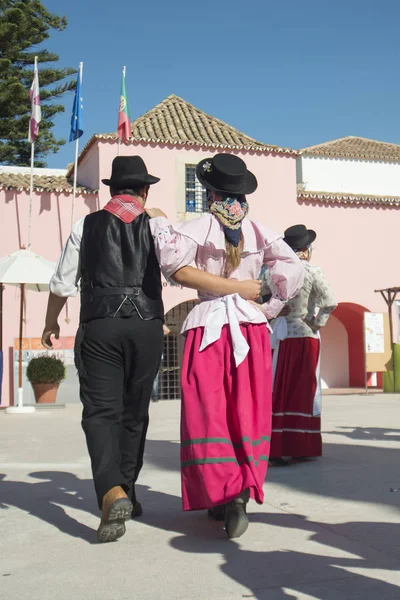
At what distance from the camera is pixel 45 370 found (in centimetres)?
1434

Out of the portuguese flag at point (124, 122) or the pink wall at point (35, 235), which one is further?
the portuguese flag at point (124, 122)

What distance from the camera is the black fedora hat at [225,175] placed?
3.99 m

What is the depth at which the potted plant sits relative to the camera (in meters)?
14.4

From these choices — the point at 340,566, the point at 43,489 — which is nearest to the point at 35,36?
the point at 43,489

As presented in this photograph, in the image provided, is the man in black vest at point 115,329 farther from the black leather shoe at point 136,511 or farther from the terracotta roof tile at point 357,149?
the terracotta roof tile at point 357,149

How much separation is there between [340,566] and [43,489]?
8.31 ft

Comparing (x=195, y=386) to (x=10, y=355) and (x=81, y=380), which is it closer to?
(x=81, y=380)

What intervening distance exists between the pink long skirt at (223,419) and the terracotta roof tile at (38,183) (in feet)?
55.6

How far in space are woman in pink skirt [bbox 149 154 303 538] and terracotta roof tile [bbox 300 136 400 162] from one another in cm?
2561

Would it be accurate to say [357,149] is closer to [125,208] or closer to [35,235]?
[35,235]

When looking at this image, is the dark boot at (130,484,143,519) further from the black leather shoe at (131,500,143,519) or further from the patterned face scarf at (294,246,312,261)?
the patterned face scarf at (294,246,312,261)

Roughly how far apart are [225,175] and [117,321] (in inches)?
35.1

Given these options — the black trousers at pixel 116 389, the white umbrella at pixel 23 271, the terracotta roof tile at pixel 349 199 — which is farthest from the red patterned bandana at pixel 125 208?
the terracotta roof tile at pixel 349 199

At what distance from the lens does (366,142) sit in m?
33.8
